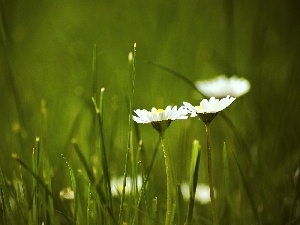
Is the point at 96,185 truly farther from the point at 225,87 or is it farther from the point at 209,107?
the point at 225,87

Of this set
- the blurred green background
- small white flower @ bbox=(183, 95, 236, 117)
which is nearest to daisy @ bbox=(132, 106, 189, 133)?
small white flower @ bbox=(183, 95, 236, 117)

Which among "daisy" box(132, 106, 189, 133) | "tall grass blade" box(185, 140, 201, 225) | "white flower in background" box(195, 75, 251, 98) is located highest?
"white flower in background" box(195, 75, 251, 98)

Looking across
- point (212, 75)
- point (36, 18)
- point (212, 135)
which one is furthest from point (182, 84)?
point (36, 18)

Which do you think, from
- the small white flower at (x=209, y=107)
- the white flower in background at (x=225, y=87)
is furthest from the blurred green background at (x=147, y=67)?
the small white flower at (x=209, y=107)

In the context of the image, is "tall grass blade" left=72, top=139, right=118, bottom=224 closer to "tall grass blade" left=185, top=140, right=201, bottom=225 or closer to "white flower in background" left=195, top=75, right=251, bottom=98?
"tall grass blade" left=185, top=140, right=201, bottom=225

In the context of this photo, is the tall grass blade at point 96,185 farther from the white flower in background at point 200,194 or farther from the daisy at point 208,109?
the white flower in background at point 200,194

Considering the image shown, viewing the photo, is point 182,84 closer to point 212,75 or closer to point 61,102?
point 212,75

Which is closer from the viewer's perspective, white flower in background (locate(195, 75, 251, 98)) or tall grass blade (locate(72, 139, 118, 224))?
tall grass blade (locate(72, 139, 118, 224))

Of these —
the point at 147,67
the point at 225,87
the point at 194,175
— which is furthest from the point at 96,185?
the point at 147,67
